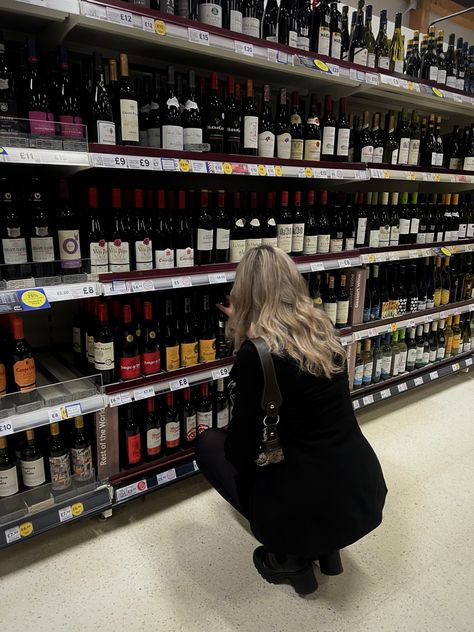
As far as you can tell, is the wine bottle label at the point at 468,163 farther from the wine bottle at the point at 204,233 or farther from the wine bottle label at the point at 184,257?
the wine bottle label at the point at 184,257

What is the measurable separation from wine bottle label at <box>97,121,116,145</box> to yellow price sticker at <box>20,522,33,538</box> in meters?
1.55

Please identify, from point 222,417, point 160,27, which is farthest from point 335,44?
point 222,417

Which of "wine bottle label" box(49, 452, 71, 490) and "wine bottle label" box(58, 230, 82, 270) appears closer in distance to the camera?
"wine bottle label" box(58, 230, 82, 270)

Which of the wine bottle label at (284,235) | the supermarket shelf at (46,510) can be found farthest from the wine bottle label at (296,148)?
the supermarket shelf at (46,510)

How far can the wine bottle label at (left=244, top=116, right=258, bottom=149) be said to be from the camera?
2236mm

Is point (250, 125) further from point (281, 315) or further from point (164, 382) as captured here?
point (164, 382)

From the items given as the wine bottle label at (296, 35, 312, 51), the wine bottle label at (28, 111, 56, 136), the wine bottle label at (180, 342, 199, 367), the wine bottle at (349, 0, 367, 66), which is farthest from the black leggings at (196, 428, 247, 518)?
the wine bottle at (349, 0, 367, 66)

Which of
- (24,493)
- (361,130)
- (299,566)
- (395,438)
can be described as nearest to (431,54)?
(361,130)

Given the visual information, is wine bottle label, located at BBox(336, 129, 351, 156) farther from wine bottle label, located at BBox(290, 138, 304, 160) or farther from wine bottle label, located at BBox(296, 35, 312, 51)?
wine bottle label, located at BBox(296, 35, 312, 51)

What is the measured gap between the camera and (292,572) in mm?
1721

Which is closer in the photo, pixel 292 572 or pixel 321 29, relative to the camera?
pixel 292 572

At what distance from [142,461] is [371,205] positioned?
218 centimetres

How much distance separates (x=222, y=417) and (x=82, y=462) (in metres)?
0.79

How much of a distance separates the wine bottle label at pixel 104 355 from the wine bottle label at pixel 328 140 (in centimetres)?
166
